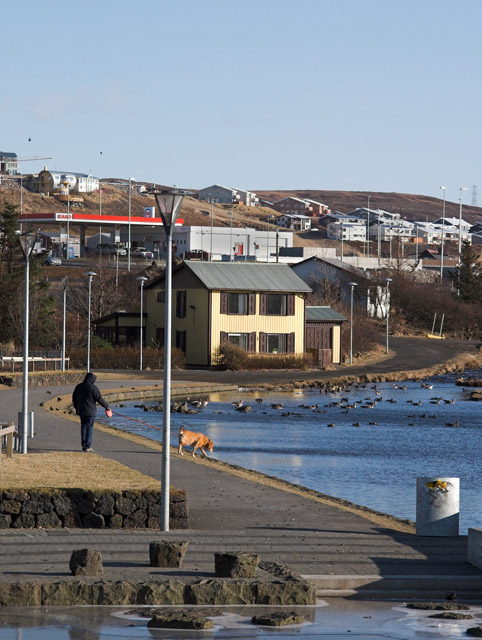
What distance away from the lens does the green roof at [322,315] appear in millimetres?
75188

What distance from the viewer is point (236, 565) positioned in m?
12.8

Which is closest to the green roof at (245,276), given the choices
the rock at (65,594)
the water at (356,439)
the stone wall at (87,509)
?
the water at (356,439)

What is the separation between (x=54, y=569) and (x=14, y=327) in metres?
56.3

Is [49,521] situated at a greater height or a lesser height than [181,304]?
lesser

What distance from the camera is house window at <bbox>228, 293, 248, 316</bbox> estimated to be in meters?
70.5

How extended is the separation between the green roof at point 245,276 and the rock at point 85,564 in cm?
5637

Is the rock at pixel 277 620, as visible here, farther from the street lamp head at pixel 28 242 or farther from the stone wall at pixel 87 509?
the street lamp head at pixel 28 242

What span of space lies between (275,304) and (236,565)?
5961cm

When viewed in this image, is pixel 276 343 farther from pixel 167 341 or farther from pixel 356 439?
pixel 167 341

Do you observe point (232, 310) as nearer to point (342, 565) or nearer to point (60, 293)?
point (60, 293)

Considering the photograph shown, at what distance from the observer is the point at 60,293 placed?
87.2 metres

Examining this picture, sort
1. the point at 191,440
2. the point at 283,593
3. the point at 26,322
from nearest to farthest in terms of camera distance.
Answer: the point at 283,593, the point at 26,322, the point at 191,440

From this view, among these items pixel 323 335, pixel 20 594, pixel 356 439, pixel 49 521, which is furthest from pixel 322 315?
pixel 20 594

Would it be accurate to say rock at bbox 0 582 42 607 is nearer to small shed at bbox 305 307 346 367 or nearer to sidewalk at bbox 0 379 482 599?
sidewalk at bbox 0 379 482 599
